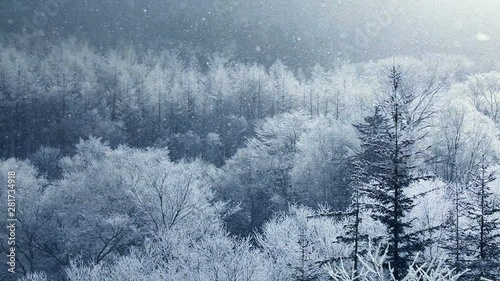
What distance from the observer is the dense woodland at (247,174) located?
12531 mm

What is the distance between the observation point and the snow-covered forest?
12562mm

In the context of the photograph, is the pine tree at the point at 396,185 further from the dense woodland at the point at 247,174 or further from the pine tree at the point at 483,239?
the pine tree at the point at 483,239

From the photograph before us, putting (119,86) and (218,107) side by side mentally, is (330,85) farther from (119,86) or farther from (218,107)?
(119,86)

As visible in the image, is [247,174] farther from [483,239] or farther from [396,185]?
[396,185]

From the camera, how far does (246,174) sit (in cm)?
4347

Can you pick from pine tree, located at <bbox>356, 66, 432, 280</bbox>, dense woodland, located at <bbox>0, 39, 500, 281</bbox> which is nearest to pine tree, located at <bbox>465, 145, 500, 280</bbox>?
dense woodland, located at <bbox>0, 39, 500, 281</bbox>

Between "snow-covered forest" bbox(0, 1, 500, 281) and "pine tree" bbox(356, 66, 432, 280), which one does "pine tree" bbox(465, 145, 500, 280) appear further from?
"pine tree" bbox(356, 66, 432, 280)

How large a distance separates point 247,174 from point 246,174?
0.12 metres

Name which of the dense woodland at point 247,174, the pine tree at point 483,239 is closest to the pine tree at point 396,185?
the dense woodland at point 247,174

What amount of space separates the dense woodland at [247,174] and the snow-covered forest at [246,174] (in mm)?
143

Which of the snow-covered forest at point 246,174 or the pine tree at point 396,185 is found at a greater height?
the pine tree at point 396,185

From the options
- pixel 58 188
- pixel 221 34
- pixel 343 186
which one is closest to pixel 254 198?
pixel 343 186

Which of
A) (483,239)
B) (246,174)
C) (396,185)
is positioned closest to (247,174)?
(246,174)

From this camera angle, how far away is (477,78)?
6231cm
